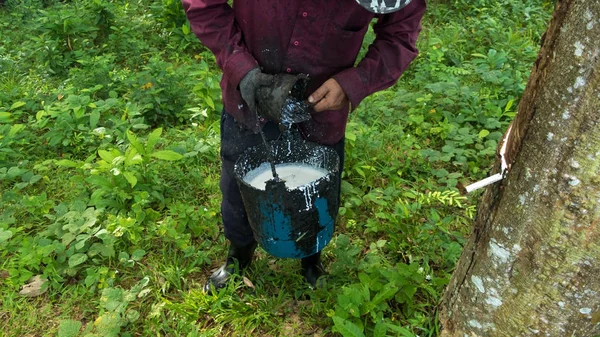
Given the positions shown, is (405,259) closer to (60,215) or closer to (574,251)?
(574,251)

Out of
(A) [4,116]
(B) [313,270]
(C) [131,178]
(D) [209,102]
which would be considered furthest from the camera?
(D) [209,102]

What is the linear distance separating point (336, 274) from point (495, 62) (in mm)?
2652

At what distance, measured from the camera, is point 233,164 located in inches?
87.8

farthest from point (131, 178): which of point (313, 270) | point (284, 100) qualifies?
point (284, 100)

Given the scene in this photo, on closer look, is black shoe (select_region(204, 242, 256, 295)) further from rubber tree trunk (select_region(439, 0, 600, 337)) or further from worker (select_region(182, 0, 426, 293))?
rubber tree trunk (select_region(439, 0, 600, 337))

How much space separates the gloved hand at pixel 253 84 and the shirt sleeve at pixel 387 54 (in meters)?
0.27

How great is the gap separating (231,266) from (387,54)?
1280mm

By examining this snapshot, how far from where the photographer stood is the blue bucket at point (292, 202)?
1805 millimetres

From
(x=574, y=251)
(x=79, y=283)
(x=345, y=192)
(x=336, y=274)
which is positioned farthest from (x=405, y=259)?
(x=79, y=283)

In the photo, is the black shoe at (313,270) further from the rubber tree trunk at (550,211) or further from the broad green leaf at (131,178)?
the broad green leaf at (131,178)

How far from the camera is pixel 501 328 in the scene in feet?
5.86

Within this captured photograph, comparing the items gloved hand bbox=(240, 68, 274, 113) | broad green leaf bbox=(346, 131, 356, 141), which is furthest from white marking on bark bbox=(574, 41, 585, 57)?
broad green leaf bbox=(346, 131, 356, 141)

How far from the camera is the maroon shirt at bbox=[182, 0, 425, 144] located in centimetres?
189

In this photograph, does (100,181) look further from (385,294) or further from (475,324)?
(475,324)
